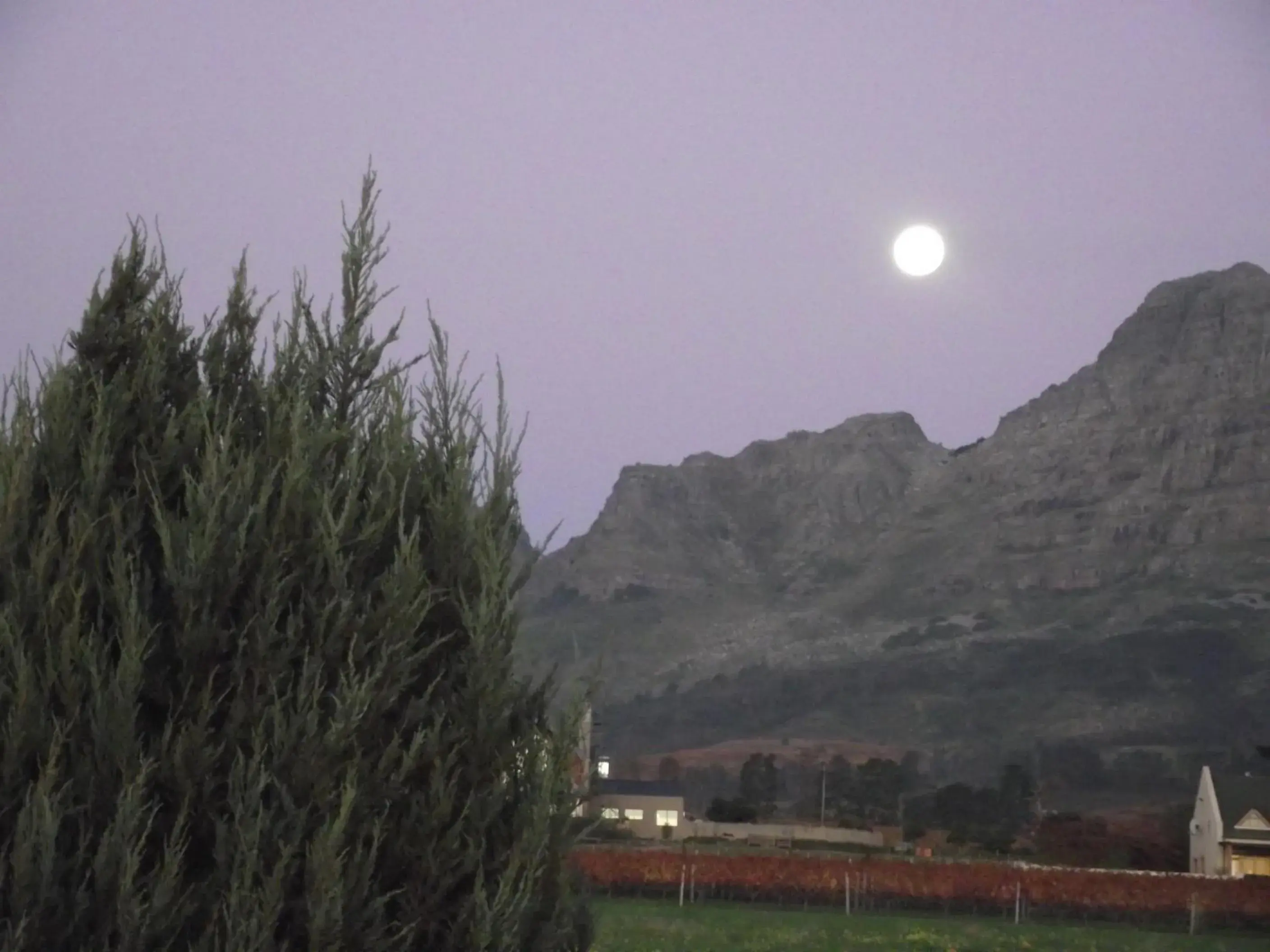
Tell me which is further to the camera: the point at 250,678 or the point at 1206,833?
the point at 1206,833

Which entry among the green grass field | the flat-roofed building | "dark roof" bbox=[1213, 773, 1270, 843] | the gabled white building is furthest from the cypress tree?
the flat-roofed building

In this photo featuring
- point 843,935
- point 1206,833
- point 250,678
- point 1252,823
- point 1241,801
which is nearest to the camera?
point 250,678

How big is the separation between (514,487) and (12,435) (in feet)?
6.28

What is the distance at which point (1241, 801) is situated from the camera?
5897cm

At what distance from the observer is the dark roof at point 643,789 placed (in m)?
78.4

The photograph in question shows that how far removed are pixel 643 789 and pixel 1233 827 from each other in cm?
3717

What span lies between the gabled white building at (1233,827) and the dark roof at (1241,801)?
0.07ft

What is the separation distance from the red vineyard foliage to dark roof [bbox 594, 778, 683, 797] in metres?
35.6

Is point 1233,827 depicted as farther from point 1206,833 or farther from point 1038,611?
point 1038,611

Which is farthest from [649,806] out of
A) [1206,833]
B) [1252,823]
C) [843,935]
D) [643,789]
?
[843,935]

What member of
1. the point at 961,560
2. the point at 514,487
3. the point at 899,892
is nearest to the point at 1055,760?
the point at 961,560

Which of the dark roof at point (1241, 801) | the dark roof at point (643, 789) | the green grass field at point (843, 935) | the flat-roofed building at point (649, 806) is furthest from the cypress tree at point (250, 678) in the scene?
the dark roof at point (643, 789)

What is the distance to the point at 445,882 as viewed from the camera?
454cm

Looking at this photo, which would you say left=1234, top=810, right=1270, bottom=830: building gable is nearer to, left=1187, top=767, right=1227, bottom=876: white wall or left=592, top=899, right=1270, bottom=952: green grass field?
left=1187, top=767, right=1227, bottom=876: white wall
